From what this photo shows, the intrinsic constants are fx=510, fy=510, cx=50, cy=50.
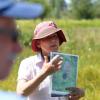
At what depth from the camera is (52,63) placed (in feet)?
8.36

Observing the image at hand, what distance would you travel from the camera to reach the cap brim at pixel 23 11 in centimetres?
112

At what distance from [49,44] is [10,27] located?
5.47 ft

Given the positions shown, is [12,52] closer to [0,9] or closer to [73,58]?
[0,9]

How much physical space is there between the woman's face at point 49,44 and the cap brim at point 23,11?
1668mm

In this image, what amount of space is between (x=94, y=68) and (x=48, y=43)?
5.30 metres

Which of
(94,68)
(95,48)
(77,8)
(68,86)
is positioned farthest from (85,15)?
(68,86)

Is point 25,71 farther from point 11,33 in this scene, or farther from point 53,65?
point 11,33

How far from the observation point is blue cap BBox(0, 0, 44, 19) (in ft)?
3.64

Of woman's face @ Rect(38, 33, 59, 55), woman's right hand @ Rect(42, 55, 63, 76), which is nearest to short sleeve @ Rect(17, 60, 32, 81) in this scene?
woman's face @ Rect(38, 33, 59, 55)

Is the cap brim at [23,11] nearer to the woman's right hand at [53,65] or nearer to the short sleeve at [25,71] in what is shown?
the woman's right hand at [53,65]

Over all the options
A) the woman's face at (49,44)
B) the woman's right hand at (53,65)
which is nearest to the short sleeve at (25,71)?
the woman's face at (49,44)

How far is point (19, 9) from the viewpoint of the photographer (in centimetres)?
112

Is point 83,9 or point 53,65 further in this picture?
point 83,9

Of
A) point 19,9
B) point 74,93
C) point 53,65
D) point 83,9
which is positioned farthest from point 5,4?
point 83,9
